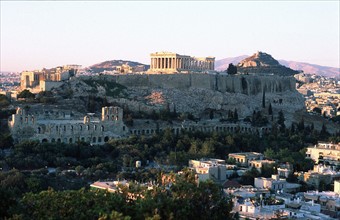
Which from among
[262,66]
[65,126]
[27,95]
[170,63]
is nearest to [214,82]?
[170,63]

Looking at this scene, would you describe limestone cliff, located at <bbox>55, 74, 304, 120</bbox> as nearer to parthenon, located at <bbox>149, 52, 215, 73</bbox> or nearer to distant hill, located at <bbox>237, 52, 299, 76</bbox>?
parthenon, located at <bbox>149, 52, 215, 73</bbox>

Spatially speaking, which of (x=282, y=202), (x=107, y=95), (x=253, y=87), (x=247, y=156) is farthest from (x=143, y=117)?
(x=282, y=202)

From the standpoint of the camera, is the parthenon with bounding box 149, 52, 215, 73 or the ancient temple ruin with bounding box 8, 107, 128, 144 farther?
the parthenon with bounding box 149, 52, 215, 73

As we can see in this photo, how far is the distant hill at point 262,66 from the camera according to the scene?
307 ft

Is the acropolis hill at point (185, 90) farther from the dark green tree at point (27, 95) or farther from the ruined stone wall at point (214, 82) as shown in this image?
the dark green tree at point (27, 95)

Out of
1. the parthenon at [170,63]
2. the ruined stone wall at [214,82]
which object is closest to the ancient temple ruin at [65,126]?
the ruined stone wall at [214,82]

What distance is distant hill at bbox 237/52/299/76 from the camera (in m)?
93.4

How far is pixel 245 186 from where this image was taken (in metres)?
31.2

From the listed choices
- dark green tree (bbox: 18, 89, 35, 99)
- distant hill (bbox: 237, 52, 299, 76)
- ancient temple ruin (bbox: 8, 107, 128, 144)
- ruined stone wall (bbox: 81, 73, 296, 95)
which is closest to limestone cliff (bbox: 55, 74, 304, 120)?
ruined stone wall (bbox: 81, 73, 296, 95)

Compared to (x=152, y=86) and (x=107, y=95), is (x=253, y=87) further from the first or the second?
(x=107, y=95)

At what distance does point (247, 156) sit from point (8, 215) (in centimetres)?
2230

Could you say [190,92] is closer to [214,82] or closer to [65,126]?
[214,82]

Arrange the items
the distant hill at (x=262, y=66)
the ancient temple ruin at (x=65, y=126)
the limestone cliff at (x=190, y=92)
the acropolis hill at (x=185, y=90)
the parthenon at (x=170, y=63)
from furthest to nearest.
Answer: the distant hill at (x=262, y=66), the parthenon at (x=170, y=63), the limestone cliff at (x=190, y=92), the acropolis hill at (x=185, y=90), the ancient temple ruin at (x=65, y=126)

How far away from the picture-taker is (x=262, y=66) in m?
101
